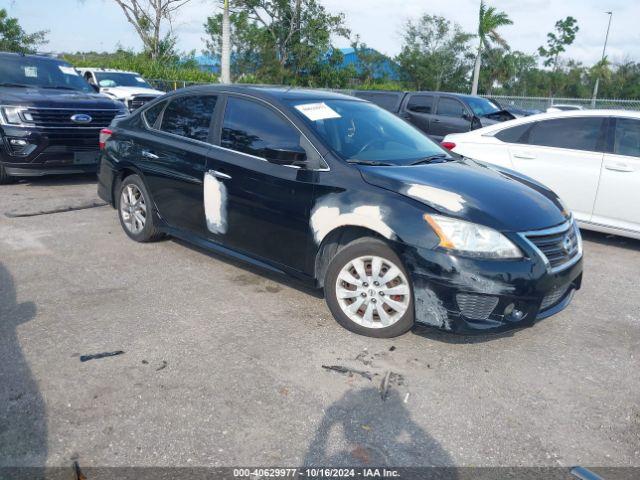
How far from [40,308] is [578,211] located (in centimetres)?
559

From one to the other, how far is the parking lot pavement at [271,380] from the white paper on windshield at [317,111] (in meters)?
1.42

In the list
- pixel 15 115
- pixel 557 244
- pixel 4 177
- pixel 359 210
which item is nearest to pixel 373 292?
pixel 359 210

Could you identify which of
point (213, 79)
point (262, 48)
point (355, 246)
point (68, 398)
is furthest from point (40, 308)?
point (262, 48)

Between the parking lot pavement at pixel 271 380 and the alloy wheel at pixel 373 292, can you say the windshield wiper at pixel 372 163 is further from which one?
the parking lot pavement at pixel 271 380

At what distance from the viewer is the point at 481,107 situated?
40.1 feet

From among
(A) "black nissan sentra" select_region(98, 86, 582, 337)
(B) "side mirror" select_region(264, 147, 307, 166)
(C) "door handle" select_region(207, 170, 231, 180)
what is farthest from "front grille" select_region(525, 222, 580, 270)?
(C) "door handle" select_region(207, 170, 231, 180)

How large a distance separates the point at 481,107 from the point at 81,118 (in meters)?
8.39

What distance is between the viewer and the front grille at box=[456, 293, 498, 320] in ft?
11.0

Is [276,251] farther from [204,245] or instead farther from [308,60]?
[308,60]

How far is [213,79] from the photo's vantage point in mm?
27672

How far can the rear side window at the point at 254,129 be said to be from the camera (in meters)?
4.13

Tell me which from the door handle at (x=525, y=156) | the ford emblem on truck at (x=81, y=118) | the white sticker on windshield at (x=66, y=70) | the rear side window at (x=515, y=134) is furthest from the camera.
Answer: the white sticker on windshield at (x=66, y=70)

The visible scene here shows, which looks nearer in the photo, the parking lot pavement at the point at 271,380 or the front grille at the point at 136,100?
the parking lot pavement at the point at 271,380

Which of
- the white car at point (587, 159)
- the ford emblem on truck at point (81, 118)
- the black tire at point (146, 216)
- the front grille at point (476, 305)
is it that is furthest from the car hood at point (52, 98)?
the front grille at point (476, 305)
